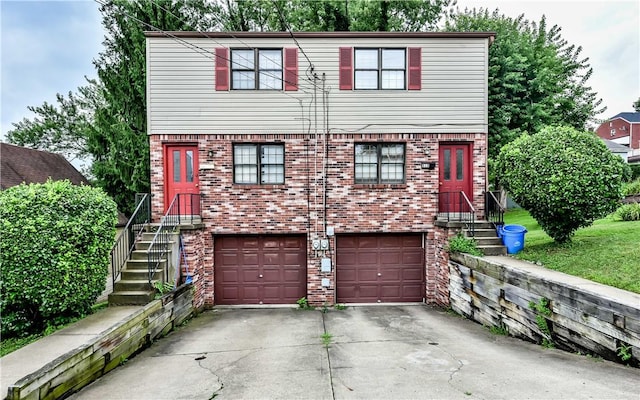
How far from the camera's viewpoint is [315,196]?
32.0 feet

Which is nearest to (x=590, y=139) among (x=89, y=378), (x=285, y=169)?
(x=285, y=169)

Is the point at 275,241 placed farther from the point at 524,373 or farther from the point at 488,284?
the point at 524,373

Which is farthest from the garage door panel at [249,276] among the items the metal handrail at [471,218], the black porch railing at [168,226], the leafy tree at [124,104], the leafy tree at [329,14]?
the leafy tree at [329,14]

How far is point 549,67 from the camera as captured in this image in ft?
62.0

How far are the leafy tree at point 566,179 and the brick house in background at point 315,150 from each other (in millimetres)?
2273

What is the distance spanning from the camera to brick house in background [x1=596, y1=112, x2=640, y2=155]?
44.0 metres

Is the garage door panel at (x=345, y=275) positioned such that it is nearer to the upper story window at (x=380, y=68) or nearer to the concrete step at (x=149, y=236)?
the concrete step at (x=149, y=236)

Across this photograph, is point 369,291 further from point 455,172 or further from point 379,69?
point 379,69

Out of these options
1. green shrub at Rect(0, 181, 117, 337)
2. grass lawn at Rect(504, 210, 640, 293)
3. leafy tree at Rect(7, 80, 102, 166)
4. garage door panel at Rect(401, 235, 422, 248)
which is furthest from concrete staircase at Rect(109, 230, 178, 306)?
leafy tree at Rect(7, 80, 102, 166)

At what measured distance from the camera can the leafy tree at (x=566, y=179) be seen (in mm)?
6906

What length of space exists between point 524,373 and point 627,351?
125cm

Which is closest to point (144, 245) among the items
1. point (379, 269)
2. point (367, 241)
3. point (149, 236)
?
point (149, 236)

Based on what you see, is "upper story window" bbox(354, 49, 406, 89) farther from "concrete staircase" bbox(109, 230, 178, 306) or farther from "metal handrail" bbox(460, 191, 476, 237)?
"concrete staircase" bbox(109, 230, 178, 306)

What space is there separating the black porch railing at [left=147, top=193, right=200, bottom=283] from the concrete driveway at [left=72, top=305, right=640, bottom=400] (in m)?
1.56
